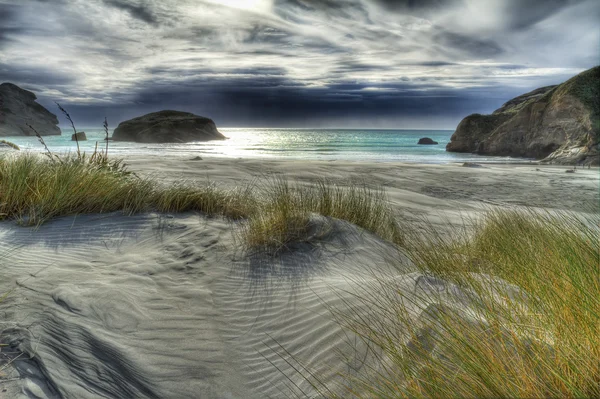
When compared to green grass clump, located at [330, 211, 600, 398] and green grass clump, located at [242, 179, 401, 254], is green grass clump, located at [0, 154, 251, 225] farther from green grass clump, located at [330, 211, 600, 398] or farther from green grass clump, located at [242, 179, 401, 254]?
green grass clump, located at [330, 211, 600, 398]

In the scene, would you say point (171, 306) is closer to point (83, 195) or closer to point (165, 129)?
point (83, 195)

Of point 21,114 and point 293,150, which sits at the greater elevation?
point 21,114

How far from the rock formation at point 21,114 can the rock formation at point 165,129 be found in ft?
61.3

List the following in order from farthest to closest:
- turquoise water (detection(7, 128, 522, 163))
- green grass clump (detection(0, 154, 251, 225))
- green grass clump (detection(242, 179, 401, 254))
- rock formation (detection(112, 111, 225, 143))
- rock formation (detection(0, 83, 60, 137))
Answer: rock formation (detection(0, 83, 60, 137)) < rock formation (detection(112, 111, 225, 143)) < turquoise water (detection(7, 128, 522, 163)) < green grass clump (detection(0, 154, 251, 225)) < green grass clump (detection(242, 179, 401, 254))

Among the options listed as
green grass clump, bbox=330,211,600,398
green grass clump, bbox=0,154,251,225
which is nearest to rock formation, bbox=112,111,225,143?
green grass clump, bbox=0,154,251,225

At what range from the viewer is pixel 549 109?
973 inches

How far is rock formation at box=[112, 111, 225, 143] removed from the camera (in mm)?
49844

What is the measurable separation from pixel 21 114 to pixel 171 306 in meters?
92.0

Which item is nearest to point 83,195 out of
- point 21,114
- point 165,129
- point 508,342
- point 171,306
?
point 171,306

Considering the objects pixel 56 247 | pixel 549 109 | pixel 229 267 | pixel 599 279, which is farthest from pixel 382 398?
pixel 549 109

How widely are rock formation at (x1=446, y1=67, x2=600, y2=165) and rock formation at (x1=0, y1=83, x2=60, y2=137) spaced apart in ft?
213

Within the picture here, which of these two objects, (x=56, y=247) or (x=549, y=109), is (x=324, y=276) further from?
(x=549, y=109)

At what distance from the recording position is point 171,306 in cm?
298

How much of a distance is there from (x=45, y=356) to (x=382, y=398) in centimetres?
187
